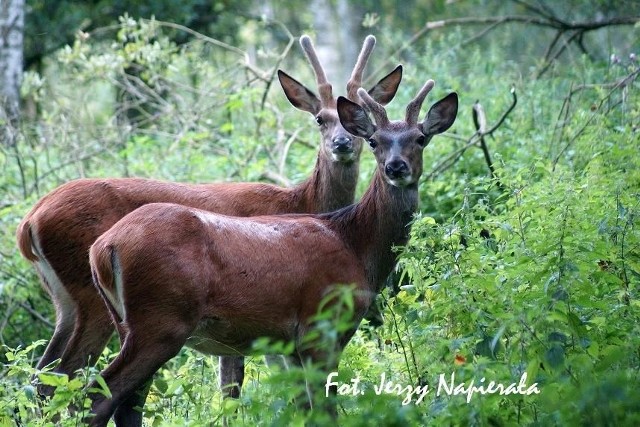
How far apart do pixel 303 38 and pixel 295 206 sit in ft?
5.54

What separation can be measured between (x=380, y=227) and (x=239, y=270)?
3.76 feet

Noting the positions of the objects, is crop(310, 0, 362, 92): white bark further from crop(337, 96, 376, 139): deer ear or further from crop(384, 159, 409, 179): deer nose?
crop(384, 159, 409, 179): deer nose

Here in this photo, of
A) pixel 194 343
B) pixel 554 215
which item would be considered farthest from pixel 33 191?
pixel 554 215

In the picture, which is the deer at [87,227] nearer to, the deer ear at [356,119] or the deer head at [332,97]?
the deer head at [332,97]

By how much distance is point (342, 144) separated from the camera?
27.2 feet

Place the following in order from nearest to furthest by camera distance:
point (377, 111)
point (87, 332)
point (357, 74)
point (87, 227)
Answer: point (377, 111)
point (87, 332)
point (87, 227)
point (357, 74)

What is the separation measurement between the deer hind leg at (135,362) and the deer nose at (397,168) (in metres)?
1.67

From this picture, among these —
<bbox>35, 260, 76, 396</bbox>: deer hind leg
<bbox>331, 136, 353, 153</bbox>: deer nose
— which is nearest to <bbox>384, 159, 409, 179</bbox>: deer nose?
<bbox>331, 136, 353, 153</bbox>: deer nose

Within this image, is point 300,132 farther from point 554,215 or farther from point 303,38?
point 554,215

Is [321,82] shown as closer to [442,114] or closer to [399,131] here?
[442,114]

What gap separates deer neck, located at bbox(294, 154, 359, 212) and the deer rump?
193 cm

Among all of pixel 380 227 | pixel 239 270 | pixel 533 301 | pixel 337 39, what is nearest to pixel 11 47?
pixel 380 227

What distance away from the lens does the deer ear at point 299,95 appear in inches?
362

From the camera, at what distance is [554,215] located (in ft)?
20.6
